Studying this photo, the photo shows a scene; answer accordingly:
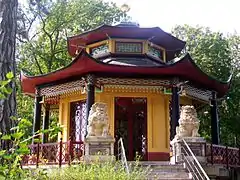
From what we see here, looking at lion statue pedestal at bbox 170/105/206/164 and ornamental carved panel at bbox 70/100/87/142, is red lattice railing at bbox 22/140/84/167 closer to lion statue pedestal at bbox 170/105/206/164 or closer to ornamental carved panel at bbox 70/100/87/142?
ornamental carved panel at bbox 70/100/87/142

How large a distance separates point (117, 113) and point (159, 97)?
Result: 68.6 inches

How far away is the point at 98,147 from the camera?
36.7 feet

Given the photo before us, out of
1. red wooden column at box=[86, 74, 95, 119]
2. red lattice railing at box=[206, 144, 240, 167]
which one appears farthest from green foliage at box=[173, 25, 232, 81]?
red wooden column at box=[86, 74, 95, 119]

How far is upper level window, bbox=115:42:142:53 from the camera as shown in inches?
638

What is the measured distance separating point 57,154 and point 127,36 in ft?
19.9

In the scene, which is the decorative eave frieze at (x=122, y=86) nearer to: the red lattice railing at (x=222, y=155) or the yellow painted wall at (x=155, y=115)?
the yellow painted wall at (x=155, y=115)

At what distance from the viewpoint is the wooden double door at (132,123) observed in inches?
598

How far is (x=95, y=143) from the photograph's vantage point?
441 inches

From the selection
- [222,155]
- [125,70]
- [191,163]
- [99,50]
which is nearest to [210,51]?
[99,50]

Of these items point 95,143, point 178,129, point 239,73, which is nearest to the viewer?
point 95,143

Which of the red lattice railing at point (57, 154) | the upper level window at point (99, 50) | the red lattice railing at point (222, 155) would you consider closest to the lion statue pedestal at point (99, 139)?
the red lattice railing at point (57, 154)

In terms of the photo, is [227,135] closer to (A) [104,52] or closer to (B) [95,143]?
(A) [104,52]

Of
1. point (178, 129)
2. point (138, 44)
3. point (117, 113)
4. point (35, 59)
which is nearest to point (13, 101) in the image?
point (178, 129)

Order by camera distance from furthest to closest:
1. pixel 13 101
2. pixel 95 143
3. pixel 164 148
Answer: pixel 164 148
pixel 95 143
pixel 13 101
